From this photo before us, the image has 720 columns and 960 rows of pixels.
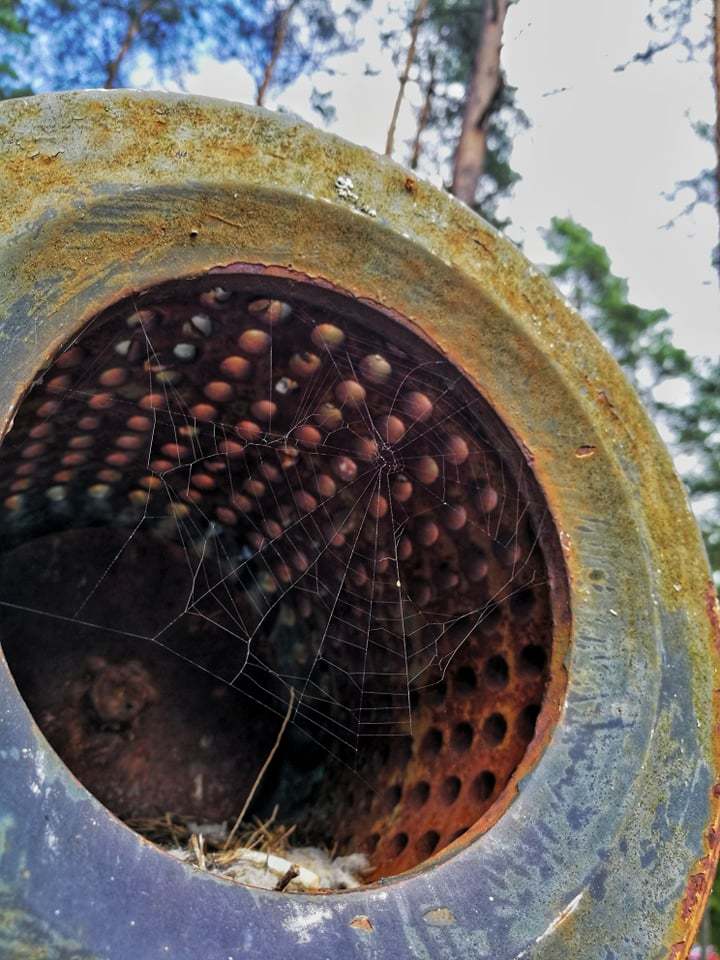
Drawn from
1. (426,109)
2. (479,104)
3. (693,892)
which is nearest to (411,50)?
(426,109)

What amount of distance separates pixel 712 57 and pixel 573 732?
5554 mm

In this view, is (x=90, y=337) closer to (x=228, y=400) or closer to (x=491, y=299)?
(x=228, y=400)

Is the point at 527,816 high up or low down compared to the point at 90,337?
down

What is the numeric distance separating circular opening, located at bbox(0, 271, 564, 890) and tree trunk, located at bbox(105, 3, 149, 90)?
16.4 feet

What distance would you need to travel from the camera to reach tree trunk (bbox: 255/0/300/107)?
23.4ft

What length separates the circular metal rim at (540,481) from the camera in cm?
117

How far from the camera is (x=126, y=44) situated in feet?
23.2

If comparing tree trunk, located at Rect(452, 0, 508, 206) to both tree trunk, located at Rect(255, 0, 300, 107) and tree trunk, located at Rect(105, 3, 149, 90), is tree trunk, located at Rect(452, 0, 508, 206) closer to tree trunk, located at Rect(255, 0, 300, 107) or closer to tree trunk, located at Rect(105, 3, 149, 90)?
tree trunk, located at Rect(255, 0, 300, 107)

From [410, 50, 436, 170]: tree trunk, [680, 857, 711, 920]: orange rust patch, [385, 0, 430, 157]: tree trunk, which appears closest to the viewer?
[680, 857, 711, 920]: orange rust patch

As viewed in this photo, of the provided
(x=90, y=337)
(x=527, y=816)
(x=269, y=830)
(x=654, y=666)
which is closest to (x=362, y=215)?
(x=90, y=337)

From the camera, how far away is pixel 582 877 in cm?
146

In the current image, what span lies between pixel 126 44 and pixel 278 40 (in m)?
1.22

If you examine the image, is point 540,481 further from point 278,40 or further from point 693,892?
point 278,40

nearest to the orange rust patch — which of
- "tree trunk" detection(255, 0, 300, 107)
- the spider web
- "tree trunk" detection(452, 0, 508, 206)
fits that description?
the spider web
